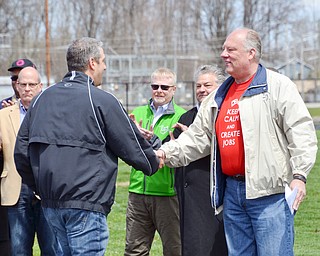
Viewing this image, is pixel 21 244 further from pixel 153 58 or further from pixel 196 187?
pixel 153 58

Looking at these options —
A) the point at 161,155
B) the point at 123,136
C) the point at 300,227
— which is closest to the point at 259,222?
the point at 161,155

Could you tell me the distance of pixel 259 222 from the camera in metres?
4.79

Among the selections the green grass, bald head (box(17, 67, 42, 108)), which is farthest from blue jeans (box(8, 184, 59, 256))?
the green grass

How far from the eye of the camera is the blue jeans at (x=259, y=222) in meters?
4.76

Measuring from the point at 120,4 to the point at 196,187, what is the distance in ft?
223

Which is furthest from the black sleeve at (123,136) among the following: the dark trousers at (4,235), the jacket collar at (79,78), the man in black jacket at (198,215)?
the dark trousers at (4,235)

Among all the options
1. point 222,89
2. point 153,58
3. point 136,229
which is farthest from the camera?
point 153,58

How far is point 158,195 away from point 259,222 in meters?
1.86

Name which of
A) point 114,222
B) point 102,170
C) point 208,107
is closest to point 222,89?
point 208,107

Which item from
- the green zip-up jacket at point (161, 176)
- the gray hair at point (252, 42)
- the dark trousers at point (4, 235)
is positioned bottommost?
the dark trousers at point (4, 235)

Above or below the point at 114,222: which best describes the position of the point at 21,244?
above

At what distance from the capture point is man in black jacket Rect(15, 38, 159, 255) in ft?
14.4

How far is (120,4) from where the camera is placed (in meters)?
72.3

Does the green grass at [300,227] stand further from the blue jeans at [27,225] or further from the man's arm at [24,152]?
the man's arm at [24,152]
